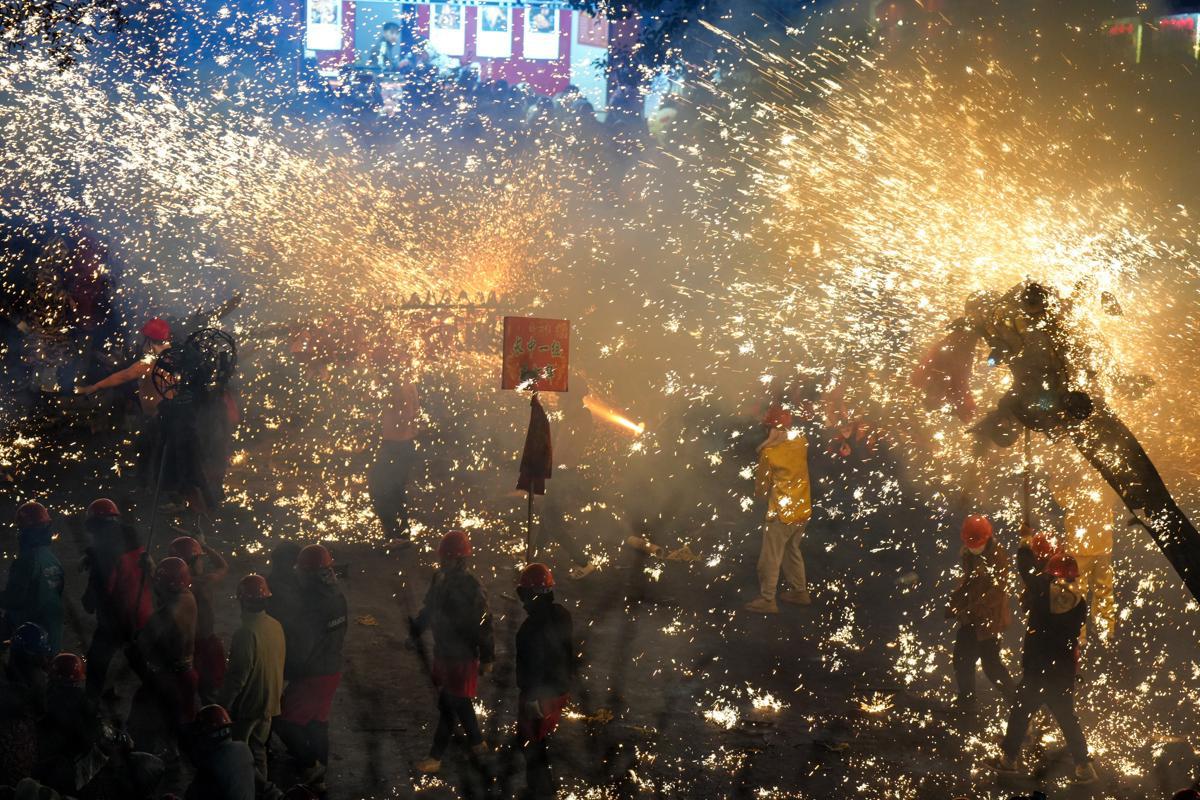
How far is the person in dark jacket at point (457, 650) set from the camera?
21.5 feet

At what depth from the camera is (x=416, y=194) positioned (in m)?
17.6

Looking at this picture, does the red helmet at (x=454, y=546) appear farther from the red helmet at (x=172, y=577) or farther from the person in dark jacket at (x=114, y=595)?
the person in dark jacket at (x=114, y=595)

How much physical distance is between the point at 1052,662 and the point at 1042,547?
794 millimetres

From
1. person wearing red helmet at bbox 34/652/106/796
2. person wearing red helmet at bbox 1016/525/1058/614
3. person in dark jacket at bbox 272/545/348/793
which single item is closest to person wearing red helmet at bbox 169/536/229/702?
person in dark jacket at bbox 272/545/348/793

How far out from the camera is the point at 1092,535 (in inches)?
360

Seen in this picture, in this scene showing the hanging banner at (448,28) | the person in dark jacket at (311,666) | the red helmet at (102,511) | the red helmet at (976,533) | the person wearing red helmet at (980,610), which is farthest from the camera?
the hanging banner at (448,28)

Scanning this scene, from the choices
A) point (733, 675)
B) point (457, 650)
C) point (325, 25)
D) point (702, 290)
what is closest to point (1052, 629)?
point (733, 675)

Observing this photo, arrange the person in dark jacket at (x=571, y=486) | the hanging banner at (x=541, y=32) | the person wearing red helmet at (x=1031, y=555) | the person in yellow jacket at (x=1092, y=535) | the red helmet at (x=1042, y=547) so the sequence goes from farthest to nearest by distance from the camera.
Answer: the hanging banner at (x=541, y=32) < the person in dark jacket at (x=571, y=486) < the person in yellow jacket at (x=1092, y=535) < the red helmet at (x=1042, y=547) < the person wearing red helmet at (x=1031, y=555)

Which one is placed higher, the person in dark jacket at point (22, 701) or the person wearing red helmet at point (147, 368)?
the person in dark jacket at point (22, 701)

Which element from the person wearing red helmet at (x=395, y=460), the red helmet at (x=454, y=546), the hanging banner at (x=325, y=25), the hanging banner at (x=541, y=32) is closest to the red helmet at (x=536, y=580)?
the red helmet at (x=454, y=546)

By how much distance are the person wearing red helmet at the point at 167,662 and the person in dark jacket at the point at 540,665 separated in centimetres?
179

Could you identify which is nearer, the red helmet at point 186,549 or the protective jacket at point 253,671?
the protective jacket at point 253,671

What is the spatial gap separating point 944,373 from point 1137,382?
1.03m

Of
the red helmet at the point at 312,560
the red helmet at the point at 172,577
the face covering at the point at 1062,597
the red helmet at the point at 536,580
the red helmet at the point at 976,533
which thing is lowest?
the red helmet at the point at 976,533
